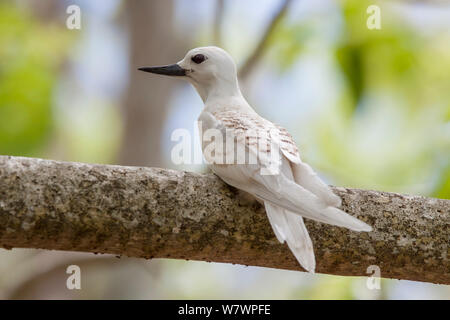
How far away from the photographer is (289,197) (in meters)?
2.94

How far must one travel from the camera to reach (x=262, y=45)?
5.52 m

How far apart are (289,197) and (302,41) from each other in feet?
10.1

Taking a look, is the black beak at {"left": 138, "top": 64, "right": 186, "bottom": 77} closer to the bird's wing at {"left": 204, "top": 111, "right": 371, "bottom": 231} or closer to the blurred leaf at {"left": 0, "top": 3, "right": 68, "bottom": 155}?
the bird's wing at {"left": 204, "top": 111, "right": 371, "bottom": 231}

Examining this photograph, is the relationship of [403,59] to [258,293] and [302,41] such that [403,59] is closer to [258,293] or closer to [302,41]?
[302,41]

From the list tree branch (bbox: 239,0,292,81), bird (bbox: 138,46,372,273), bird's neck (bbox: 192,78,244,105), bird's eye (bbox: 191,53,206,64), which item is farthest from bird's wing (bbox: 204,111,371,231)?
tree branch (bbox: 239,0,292,81)

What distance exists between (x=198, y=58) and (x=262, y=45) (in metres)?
1.34

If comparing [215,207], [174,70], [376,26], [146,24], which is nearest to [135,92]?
[146,24]

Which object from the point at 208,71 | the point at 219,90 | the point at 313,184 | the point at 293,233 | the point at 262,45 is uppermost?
the point at 262,45

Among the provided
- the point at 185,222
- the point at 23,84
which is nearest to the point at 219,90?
the point at 185,222

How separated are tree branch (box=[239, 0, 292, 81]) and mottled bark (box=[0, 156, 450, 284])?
2.47 meters

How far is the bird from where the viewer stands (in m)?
2.82

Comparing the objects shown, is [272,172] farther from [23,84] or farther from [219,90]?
[23,84]

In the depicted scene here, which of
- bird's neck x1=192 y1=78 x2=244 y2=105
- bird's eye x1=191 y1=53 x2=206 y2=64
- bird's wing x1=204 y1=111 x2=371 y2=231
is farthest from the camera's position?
bird's eye x1=191 y1=53 x2=206 y2=64

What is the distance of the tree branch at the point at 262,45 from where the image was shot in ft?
18.0
